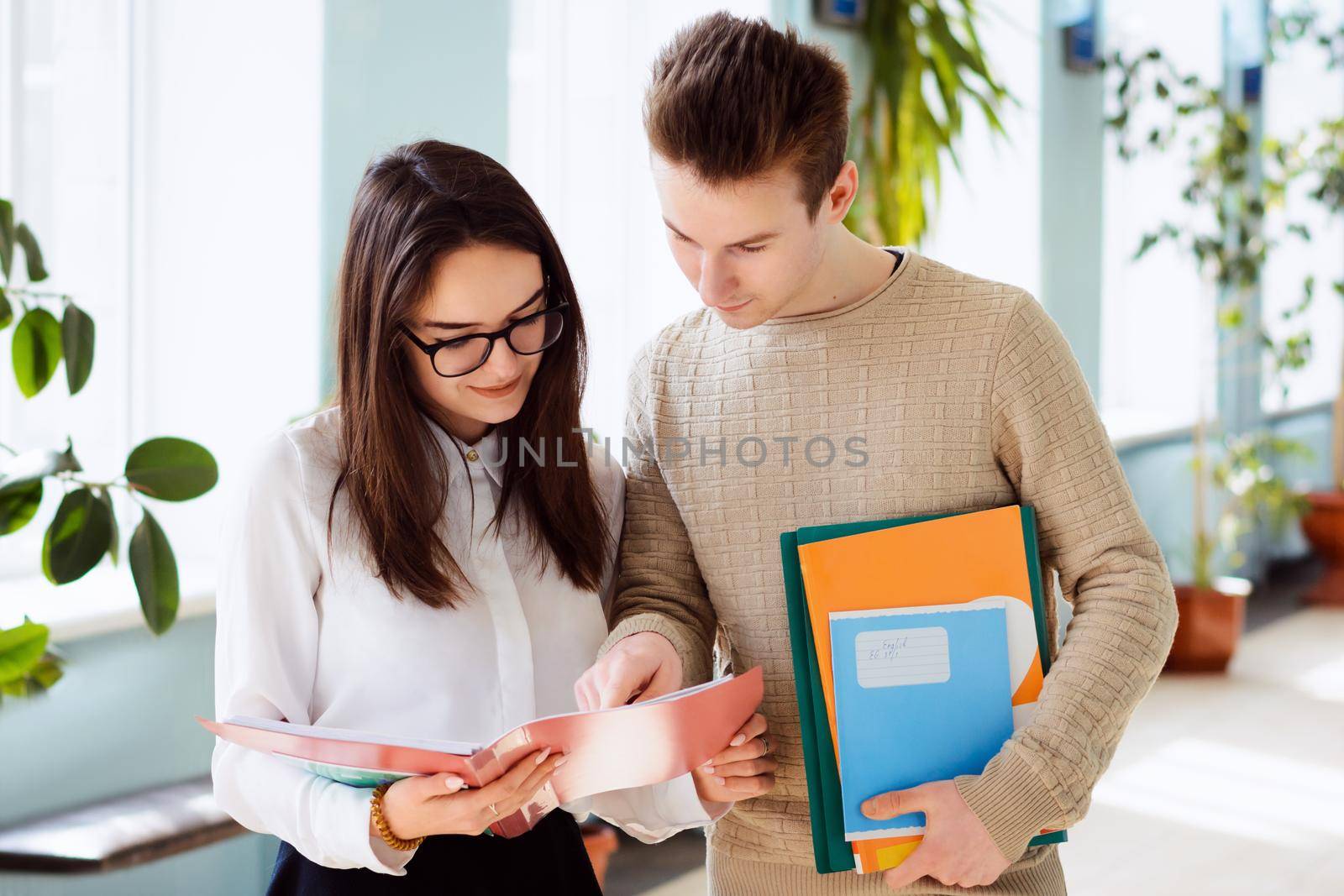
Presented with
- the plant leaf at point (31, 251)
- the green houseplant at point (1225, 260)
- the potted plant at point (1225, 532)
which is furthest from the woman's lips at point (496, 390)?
the green houseplant at point (1225, 260)

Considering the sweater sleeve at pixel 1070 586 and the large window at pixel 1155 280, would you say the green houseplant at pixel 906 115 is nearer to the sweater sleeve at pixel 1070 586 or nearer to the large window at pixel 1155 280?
the sweater sleeve at pixel 1070 586

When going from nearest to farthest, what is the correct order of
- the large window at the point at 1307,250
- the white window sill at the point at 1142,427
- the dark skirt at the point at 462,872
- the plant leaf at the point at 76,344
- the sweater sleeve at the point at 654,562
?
the dark skirt at the point at 462,872 < the sweater sleeve at the point at 654,562 < the plant leaf at the point at 76,344 < the white window sill at the point at 1142,427 < the large window at the point at 1307,250

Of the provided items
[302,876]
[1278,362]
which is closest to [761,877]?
[302,876]

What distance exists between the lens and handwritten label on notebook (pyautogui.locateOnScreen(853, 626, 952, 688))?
129cm

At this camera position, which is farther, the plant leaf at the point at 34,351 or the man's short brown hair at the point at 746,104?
the plant leaf at the point at 34,351

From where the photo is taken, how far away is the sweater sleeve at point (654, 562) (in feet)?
4.71

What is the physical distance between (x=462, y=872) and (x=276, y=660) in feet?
0.98

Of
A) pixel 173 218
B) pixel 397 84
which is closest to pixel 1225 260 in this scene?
pixel 397 84

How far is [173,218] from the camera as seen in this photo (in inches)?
111

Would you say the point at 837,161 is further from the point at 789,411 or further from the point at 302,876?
the point at 302,876

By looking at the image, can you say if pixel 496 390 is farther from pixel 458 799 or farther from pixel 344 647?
pixel 458 799

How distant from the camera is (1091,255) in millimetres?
5633

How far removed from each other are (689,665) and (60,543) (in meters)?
0.79

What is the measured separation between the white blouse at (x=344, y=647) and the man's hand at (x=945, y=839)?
9.5 inches
